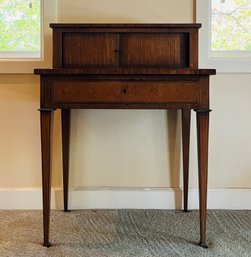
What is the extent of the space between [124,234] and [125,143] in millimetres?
561

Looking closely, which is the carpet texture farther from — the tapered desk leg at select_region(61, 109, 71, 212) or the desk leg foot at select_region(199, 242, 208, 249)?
the tapered desk leg at select_region(61, 109, 71, 212)

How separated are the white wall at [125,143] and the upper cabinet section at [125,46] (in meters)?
0.38

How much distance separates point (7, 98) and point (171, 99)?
1019 millimetres

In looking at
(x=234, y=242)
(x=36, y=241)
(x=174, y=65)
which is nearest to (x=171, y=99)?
(x=174, y=65)

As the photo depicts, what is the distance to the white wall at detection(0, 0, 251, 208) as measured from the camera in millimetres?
1841

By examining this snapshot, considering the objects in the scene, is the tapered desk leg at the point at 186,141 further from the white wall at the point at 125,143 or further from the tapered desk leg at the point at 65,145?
the tapered desk leg at the point at 65,145

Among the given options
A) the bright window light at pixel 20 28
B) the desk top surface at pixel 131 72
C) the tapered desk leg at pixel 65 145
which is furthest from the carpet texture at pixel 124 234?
the bright window light at pixel 20 28

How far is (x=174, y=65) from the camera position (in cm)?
153

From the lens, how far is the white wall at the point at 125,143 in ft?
6.04

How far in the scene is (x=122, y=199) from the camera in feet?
6.07

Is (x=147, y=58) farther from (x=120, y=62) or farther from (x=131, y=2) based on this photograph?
(x=131, y=2)

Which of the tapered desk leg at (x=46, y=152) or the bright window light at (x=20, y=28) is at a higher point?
the bright window light at (x=20, y=28)

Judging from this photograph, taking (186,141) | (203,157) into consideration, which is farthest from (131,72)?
(186,141)

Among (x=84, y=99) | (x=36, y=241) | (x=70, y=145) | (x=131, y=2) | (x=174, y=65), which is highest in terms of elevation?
(x=131, y=2)
